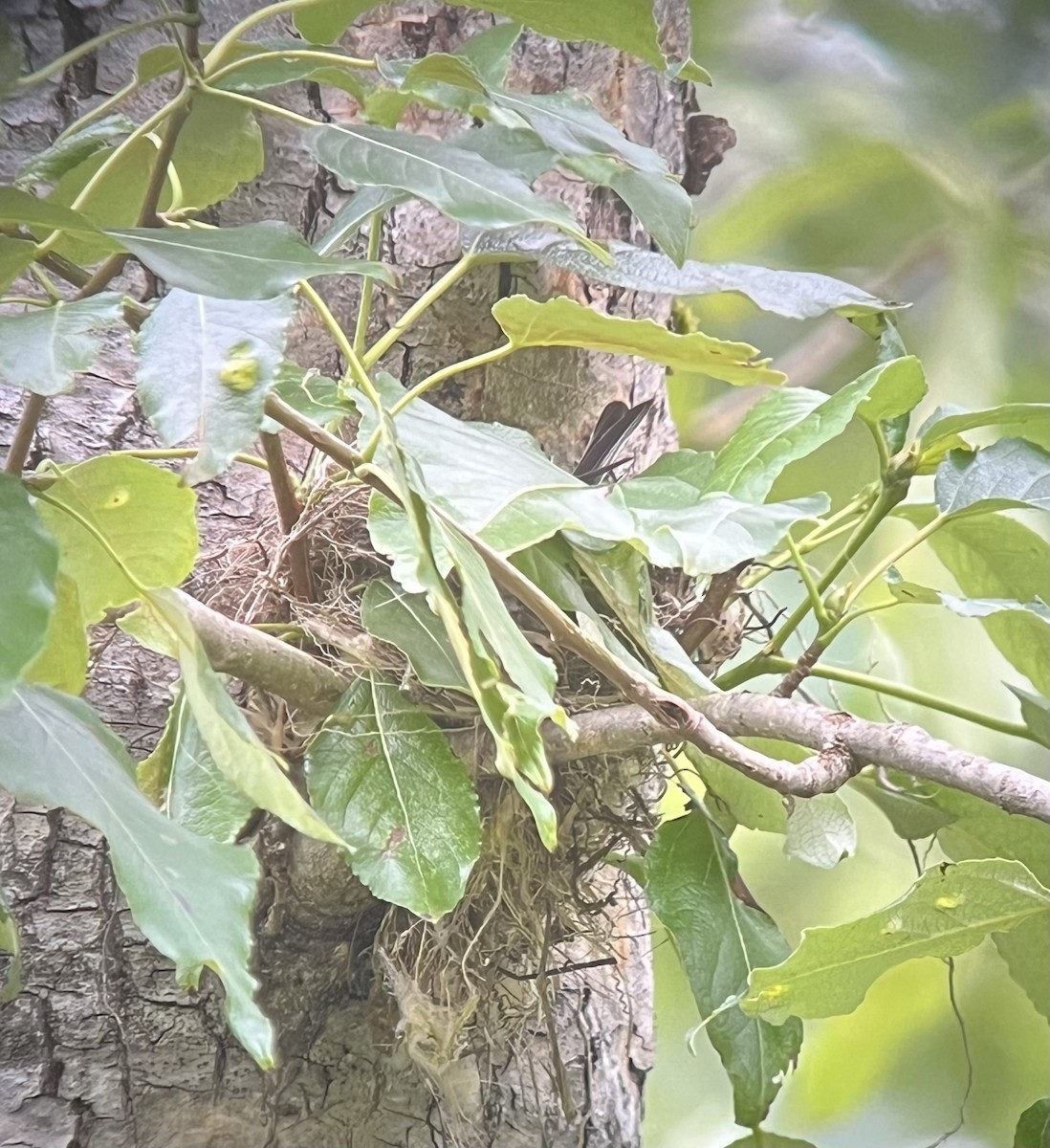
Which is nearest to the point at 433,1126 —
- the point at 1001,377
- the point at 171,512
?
the point at 171,512

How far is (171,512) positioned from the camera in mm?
425

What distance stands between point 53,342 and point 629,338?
0.88 ft

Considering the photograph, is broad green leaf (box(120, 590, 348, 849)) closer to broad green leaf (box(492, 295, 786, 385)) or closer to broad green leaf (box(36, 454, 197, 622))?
broad green leaf (box(36, 454, 197, 622))

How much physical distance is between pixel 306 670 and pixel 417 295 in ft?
1.03

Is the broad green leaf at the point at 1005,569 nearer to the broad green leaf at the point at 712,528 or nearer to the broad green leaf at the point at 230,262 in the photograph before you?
the broad green leaf at the point at 712,528

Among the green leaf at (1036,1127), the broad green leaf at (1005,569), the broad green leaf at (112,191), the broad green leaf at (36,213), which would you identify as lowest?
the green leaf at (1036,1127)

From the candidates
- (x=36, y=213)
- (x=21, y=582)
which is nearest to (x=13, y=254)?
(x=36, y=213)

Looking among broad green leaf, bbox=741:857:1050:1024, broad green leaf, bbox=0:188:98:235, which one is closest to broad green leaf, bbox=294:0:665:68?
broad green leaf, bbox=0:188:98:235

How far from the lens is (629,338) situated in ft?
1.56

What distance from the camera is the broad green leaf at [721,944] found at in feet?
1.87

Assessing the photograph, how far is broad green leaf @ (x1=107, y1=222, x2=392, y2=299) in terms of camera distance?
1.08ft

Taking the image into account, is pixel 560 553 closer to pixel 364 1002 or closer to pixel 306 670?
pixel 306 670

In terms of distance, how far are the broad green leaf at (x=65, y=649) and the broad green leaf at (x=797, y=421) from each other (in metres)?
0.33

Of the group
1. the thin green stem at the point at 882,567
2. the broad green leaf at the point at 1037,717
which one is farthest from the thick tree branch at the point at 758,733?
the broad green leaf at the point at 1037,717
